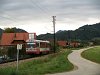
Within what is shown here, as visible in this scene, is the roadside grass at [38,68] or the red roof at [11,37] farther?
the red roof at [11,37]

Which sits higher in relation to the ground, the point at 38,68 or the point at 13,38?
the point at 13,38

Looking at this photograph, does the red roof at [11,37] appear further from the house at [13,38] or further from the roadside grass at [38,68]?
the roadside grass at [38,68]

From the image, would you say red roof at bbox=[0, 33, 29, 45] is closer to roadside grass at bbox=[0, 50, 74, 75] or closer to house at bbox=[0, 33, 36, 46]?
house at bbox=[0, 33, 36, 46]

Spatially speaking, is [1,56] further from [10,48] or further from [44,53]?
[44,53]

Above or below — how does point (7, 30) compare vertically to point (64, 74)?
above

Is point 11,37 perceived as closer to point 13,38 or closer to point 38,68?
point 13,38

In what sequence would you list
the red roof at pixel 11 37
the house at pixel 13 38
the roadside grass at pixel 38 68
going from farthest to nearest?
the red roof at pixel 11 37, the house at pixel 13 38, the roadside grass at pixel 38 68

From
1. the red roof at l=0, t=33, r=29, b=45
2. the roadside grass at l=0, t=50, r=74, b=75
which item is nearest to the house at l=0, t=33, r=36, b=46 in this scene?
the red roof at l=0, t=33, r=29, b=45

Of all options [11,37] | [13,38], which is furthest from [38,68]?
[11,37]

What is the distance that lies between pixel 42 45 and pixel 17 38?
115 feet

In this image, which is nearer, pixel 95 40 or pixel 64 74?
pixel 64 74

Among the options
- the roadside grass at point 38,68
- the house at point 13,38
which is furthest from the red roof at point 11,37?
the roadside grass at point 38,68

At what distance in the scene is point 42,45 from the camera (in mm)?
61156

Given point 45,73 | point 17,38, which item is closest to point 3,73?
point 45,73
